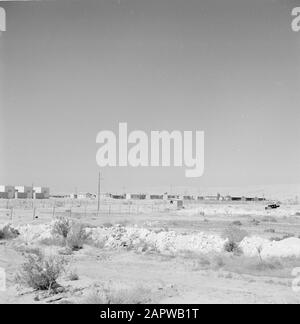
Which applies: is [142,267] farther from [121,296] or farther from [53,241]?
[53,241]

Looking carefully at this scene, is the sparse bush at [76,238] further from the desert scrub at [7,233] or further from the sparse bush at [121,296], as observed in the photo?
the sparse bush at [121,296]

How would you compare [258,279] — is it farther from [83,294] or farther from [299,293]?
[83,294]

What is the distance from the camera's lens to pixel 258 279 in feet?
47.4

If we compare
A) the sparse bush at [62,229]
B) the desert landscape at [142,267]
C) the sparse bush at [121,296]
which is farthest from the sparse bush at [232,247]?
the sparse bush at [121,296]

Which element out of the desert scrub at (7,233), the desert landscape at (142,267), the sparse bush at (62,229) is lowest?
the desert landscape at (142,267)

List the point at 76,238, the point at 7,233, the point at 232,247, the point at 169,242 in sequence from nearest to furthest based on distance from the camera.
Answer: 1. the point at 232,247
2. the point at 76,238
3. the point at 169,242
4. the point at 7,233

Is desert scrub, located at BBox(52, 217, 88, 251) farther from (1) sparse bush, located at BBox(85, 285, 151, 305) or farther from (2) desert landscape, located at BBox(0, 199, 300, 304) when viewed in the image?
(1) sparse bush, located at BBox(85, 285, 151, 305)

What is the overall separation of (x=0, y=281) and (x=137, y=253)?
8.64 metres

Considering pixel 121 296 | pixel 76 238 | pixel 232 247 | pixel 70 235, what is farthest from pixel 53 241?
pixel 121 296

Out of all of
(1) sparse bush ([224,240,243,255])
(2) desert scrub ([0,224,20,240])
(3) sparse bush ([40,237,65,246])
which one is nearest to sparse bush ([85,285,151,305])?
(1) sparse bush ([224,240,243,255])

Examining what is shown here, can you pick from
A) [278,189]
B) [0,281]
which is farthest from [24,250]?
[278,189]

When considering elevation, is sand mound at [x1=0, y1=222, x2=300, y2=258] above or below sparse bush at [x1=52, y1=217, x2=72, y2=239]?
below

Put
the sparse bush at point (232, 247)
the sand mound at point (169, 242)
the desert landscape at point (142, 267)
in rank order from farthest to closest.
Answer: the sparse bush at point (232, 247), the sand mound at point (169, 242), the desert landscape at point (142, 267)
